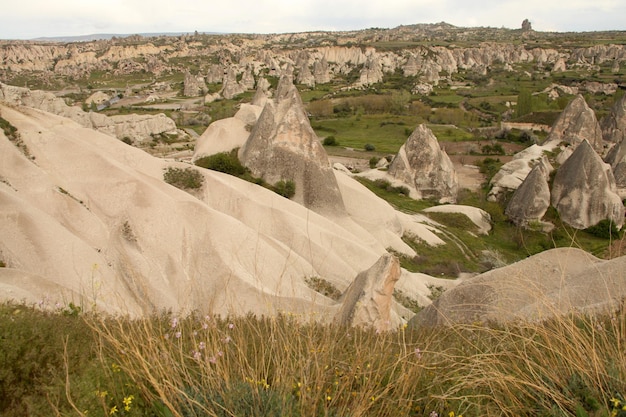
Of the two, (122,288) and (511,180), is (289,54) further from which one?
(122,288)

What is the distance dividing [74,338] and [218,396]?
59.1 inches

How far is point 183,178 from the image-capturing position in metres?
16.8

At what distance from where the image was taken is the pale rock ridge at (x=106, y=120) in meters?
Result: 49.8

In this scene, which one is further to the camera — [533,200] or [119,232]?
[533,200]

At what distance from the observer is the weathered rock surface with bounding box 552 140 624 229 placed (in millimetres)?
30609

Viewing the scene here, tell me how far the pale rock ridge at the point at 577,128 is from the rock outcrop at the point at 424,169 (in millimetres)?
18363

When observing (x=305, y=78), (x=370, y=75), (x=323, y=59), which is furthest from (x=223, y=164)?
(x=323, y=59)

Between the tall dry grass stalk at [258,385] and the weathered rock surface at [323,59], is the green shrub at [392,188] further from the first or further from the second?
the weathered rock surface at [323,59]

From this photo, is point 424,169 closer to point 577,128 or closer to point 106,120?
point 577,128

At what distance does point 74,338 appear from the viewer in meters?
3.82

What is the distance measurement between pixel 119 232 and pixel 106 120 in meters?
44.9

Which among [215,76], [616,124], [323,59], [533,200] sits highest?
[323,59]

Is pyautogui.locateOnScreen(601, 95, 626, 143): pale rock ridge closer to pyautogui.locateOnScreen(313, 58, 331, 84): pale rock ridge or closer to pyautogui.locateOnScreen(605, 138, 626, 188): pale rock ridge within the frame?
pyautogui.locateOnScreen(605, 138, 626, 188): pale rock ridge

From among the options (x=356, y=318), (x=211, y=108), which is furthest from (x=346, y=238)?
(x=211, y=108)
